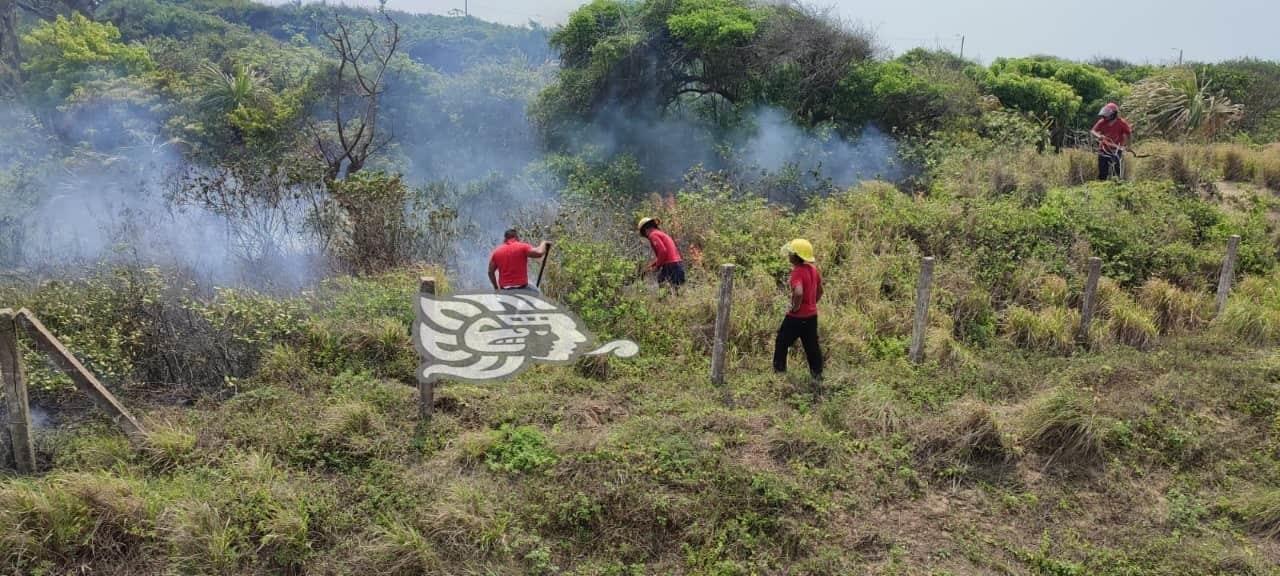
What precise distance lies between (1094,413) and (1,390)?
23.8 ft

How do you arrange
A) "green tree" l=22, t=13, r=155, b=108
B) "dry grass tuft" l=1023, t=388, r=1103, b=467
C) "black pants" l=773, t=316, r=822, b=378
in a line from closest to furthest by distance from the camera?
"dry grass tuft" l=1023, t=388, r=1103, b=467 < "black pants" l=773, t=316, r=822, b=378 < "green tree" l=22, t=13, r=155, b=108

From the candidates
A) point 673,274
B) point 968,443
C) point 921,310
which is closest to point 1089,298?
point 921,310

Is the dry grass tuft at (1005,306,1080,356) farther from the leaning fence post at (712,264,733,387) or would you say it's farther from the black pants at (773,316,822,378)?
the leaning fence post at (712,264,733,387)

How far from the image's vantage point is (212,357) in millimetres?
5984

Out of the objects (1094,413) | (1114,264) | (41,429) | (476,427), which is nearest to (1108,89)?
(1114,264)

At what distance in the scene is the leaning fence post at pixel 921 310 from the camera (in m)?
6.56

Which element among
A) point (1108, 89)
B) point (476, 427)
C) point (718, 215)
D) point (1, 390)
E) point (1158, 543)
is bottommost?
point (1158, 543)

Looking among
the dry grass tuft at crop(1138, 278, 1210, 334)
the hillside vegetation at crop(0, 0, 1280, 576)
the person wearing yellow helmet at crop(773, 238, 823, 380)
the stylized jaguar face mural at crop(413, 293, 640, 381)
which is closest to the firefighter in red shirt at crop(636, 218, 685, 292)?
the hillside vegetation at crop(0, 0, 1280, 576)

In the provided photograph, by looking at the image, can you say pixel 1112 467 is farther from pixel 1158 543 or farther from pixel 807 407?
pixel 807 407

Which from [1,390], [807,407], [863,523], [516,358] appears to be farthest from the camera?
[516,358]

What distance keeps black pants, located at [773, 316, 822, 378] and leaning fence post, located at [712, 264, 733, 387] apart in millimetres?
488

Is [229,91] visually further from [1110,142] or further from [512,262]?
[1110,142]

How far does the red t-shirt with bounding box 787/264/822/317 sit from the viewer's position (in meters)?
5.92

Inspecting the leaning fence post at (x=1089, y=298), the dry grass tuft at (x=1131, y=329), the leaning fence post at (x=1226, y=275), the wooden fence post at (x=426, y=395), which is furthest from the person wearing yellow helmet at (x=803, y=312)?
the leaning fence post at (x=1226, y=275)
